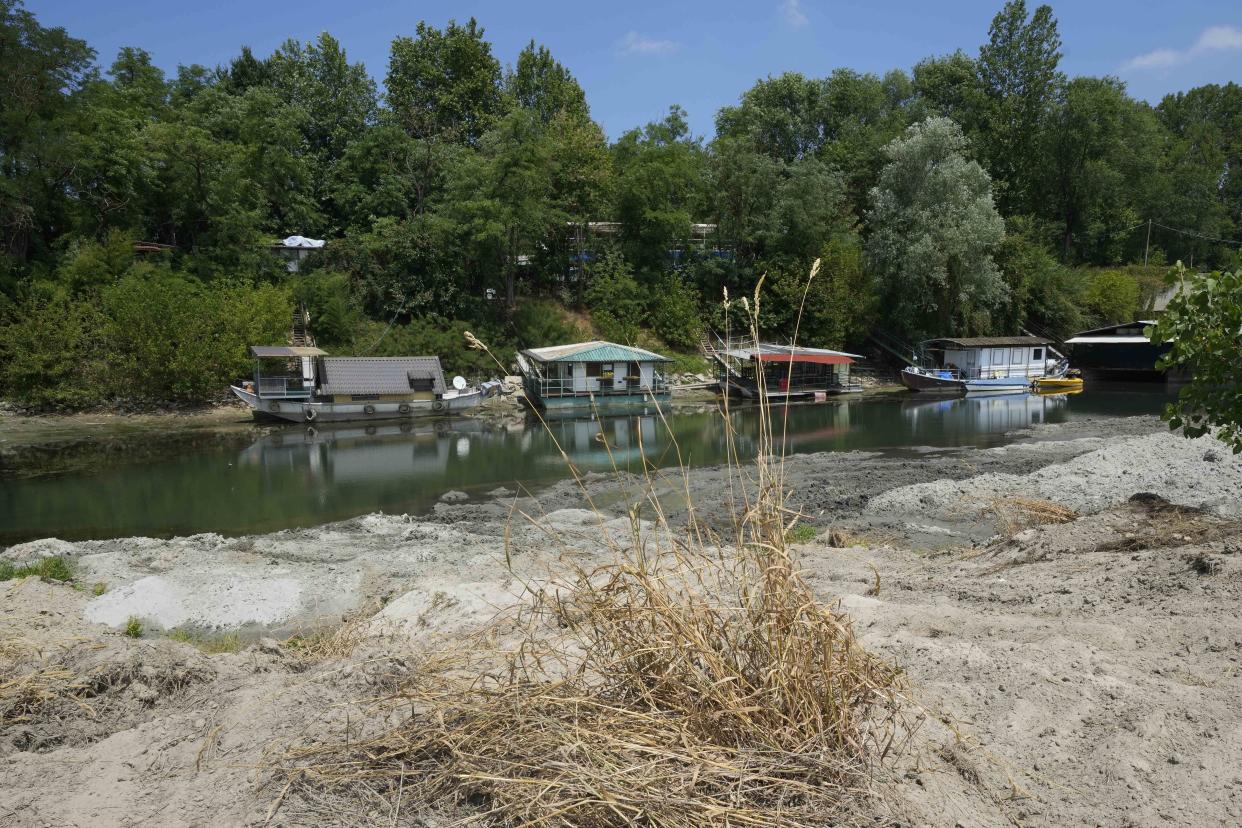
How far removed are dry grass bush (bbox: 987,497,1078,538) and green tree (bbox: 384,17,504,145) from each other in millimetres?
40926

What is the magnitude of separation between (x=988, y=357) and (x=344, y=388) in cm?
2846

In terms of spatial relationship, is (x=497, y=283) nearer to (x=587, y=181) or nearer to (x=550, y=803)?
(x=587, y=181)

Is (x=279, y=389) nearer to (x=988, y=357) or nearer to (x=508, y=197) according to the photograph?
(x=508, y=197)

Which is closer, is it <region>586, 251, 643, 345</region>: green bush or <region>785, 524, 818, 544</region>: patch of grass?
<region>785, 524, 818, 544</region>: patch of grass

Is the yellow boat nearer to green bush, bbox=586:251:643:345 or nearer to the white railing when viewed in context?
green bush, bbox=586:251:643:345

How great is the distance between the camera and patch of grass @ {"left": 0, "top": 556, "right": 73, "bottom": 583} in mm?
9023

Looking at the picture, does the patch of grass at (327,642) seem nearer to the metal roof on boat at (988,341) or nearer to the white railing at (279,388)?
the white railing at (279,388)

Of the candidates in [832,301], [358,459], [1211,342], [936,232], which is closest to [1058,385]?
[936,232]

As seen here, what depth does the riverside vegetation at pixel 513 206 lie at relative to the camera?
1169 inches

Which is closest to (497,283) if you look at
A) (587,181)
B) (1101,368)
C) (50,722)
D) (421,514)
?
(587,181)

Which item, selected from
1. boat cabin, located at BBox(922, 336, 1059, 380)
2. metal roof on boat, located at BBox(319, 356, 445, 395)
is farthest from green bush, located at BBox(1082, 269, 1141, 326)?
metal roof on boat, located at BBox(319, 356, 445, 395)

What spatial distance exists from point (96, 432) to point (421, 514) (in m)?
16.2

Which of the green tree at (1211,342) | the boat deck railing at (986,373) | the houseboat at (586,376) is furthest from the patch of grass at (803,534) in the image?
the boat deck railing at (986,373)

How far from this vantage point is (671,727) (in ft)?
10.0
